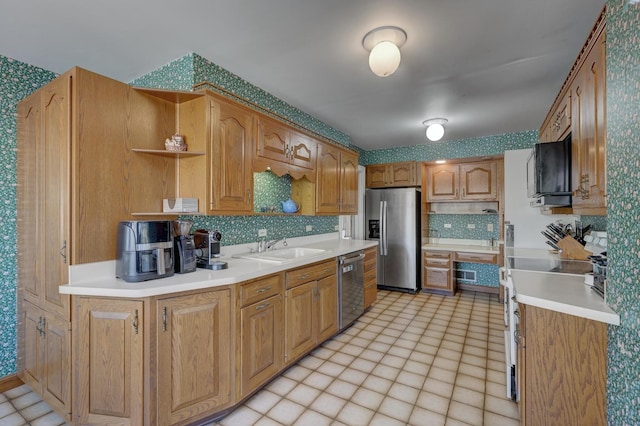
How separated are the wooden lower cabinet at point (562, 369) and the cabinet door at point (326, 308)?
1629 mm

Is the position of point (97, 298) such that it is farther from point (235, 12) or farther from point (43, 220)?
point (235, 12)

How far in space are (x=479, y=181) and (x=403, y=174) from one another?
1.21m

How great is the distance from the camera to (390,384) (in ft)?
7.37

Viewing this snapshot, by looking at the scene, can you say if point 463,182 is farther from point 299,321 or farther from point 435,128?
point 299,321

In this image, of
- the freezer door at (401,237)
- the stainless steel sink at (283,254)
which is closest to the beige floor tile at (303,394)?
the stainless steel sink at (283,254)

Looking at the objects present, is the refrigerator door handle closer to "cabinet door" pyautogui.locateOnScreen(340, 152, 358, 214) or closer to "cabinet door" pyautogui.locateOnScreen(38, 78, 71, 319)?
"cabinet door" pyautogui.locateOnScreen(340, 152, 358, 214)

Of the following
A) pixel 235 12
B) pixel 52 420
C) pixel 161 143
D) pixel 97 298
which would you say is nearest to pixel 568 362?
pixel 97 298

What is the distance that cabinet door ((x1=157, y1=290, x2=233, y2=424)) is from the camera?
164 centimetres

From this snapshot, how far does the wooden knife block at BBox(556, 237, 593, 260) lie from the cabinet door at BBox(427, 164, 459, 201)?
2.14 metres

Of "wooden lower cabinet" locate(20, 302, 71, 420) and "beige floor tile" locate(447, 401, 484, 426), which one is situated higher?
"wooden lower cabinet" locate(20, 302, 71, 420)

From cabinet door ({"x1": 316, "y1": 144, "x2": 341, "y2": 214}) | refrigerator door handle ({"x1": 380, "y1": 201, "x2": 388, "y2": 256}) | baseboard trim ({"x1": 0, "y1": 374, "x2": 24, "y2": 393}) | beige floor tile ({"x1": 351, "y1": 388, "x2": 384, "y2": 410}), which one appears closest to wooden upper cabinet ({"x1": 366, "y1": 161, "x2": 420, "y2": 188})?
refrigerator door handle ({"x1": 380, "y1": 201, "x2": 388, "y2": 256})

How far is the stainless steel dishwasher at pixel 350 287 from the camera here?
3.11m

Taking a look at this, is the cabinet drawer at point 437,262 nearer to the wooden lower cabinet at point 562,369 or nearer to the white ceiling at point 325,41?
the white ceiling at point 325,41

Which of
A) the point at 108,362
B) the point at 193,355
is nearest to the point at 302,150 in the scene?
the point at 193,355
